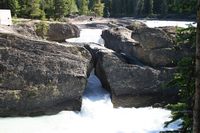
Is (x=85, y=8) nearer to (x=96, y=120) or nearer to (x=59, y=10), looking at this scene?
(x=59, y=10)

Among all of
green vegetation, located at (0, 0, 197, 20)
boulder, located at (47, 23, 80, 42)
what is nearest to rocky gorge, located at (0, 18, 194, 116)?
boulder, located at (47, 23, 80, 42)

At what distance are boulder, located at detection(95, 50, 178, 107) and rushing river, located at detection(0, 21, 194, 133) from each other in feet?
2.12

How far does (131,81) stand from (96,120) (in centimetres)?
369

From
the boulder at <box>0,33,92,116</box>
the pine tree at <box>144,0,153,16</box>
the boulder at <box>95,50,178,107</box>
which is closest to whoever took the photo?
the boulder at <box>0,33,92,116</box>

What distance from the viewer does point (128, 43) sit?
1104 inches

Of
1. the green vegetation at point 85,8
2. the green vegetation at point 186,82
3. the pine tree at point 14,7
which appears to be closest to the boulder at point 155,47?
the green vegetation at point 186,82

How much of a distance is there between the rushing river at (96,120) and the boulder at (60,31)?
5.41 m

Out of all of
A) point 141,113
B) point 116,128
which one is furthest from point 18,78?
point 141,113

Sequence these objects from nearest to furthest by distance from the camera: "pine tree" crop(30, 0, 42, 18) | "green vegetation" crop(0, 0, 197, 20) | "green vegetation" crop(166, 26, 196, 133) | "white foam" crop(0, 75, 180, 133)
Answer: "green vegetation" crop(166, 26, 196, 133), "white foam" crop(0, 75, 180, 133), "pine tree" crop(30, 0, 42, 18), "green vegetation" crop(0, 0, 197, 20)

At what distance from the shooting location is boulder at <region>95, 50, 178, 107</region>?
83.1 feet

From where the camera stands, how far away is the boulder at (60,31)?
29.7 metres

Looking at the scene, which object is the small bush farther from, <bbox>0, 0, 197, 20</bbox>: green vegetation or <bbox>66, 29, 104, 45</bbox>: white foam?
<bbox>0, 0, 197, 20</bbox>: green vegetation

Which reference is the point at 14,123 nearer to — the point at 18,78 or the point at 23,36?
the point at 18,78

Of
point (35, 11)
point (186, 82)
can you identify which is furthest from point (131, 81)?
point (35, 11)
